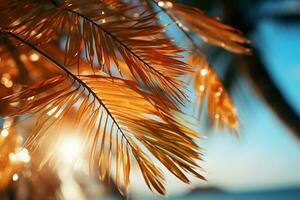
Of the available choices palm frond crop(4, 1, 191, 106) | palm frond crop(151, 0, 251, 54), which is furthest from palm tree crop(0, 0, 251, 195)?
palm frond crop(151, 0, 251, 54)

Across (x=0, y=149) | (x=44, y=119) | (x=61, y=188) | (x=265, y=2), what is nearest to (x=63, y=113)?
(x=44, y=119)

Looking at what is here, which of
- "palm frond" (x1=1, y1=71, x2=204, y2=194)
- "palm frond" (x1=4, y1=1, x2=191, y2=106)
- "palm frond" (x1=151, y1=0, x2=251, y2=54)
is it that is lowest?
"palm frond" (x1=1, y1=71, x2=204, y2=194)

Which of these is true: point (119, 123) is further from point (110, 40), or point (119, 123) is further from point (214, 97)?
point (214, 97)

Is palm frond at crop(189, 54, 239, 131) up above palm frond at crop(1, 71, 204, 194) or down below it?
above

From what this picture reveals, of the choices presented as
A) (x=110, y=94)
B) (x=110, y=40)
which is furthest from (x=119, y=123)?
(x=110, y=40)

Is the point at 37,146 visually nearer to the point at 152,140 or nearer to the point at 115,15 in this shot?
the point at 152,140

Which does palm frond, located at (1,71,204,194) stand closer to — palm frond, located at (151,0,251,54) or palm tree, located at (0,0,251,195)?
palm tree, located at (0,0,251,195)

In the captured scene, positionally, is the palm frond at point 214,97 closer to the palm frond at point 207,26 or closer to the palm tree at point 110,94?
the palm frond at point 207,26

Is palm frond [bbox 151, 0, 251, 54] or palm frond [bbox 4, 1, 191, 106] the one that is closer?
palm frond [bbox 4, 1, 191, 106]

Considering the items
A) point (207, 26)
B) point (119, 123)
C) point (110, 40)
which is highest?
point (207, 26)
